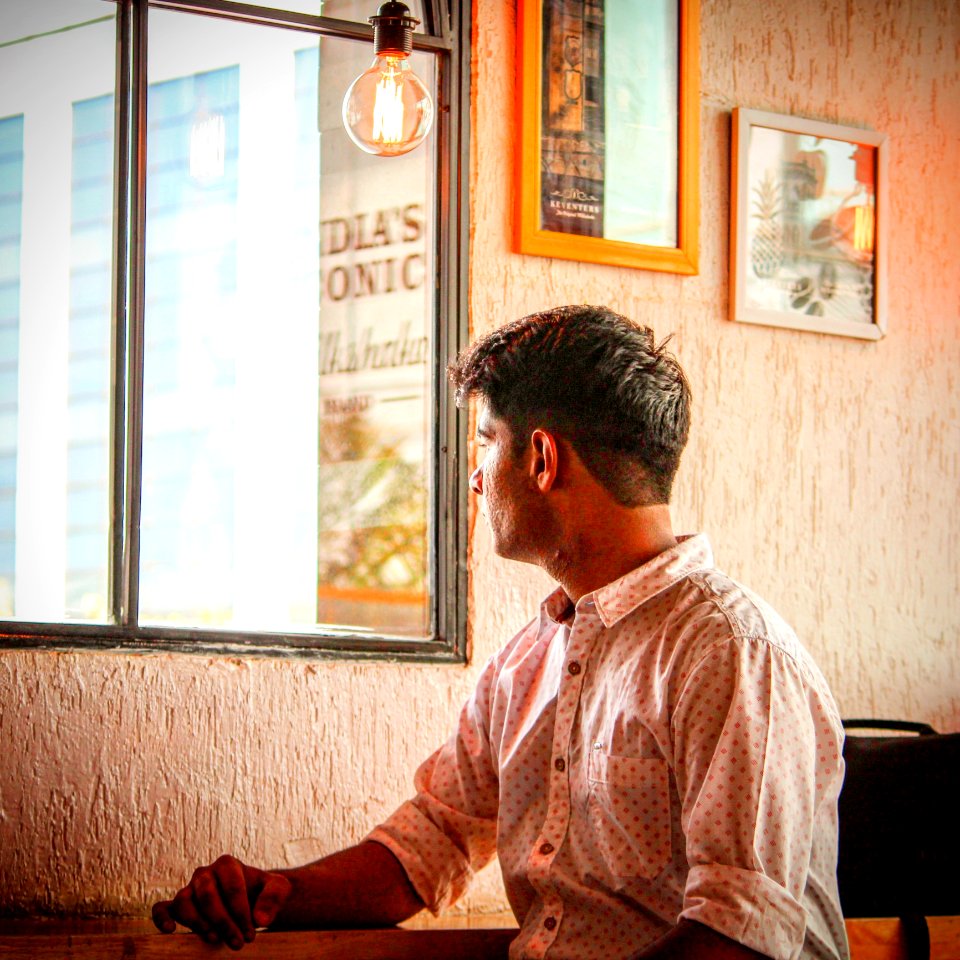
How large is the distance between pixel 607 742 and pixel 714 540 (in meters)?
1.03

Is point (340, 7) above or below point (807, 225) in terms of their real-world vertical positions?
above

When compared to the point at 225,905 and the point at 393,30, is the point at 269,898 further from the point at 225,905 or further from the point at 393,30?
the point at 393,30

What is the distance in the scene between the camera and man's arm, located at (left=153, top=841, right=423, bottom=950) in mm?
1678

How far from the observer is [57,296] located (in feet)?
7.25

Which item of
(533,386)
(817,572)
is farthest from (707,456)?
(533,386)

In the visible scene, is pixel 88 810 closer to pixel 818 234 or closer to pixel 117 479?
pixel 117 479

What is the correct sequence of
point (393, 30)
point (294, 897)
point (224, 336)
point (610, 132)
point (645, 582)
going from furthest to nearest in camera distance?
point (610, 132)
point (224, 336)
point (393, 30)
point (294, 897)
point (645, 582)

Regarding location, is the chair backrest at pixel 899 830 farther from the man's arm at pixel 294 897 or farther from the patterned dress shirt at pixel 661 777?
the man's arm at pixel 294 897

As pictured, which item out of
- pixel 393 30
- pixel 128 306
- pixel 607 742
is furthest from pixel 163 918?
pixel 393 30

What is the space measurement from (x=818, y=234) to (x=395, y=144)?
3.37 feet

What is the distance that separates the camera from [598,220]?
8.14ft

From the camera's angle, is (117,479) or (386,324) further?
(386,324)

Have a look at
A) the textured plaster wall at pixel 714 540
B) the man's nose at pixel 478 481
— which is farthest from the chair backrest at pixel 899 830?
the man's nose at pixel 478 481

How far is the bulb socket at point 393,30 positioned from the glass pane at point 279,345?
38 cm
